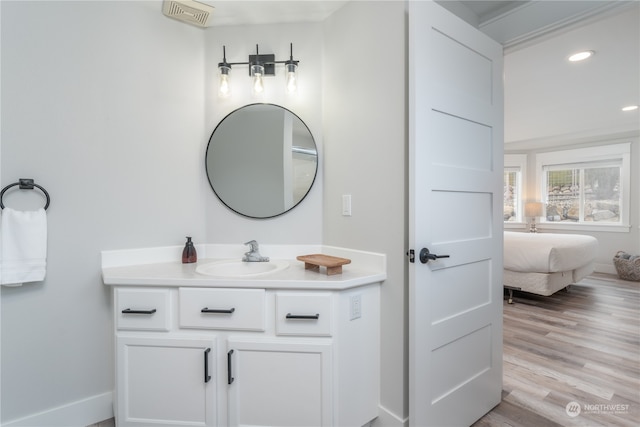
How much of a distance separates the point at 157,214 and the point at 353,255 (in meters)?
1.25

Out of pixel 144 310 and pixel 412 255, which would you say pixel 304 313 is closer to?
pixel 412 255

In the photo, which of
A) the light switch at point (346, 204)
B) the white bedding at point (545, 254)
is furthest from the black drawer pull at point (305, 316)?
the white bedding at point (545, 254)

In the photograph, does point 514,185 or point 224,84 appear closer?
point 224,84

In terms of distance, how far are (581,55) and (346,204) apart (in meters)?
2.66

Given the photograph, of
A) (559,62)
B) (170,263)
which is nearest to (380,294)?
(170,263)

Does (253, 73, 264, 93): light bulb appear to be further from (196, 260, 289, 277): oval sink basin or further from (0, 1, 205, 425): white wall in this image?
(196, 260, 289, 277): oval sink basin

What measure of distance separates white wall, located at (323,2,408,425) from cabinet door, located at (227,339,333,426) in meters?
0.36

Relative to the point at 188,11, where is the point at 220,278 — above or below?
below

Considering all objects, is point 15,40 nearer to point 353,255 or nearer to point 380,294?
point 353,255

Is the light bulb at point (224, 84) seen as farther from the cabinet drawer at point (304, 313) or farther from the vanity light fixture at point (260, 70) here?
the cabinet drawer at point (304, 313)

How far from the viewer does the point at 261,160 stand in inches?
79.0

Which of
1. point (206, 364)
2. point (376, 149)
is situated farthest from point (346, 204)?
point (206, 364)

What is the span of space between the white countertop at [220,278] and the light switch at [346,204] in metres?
0.22

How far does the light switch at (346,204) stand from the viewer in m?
1.75
